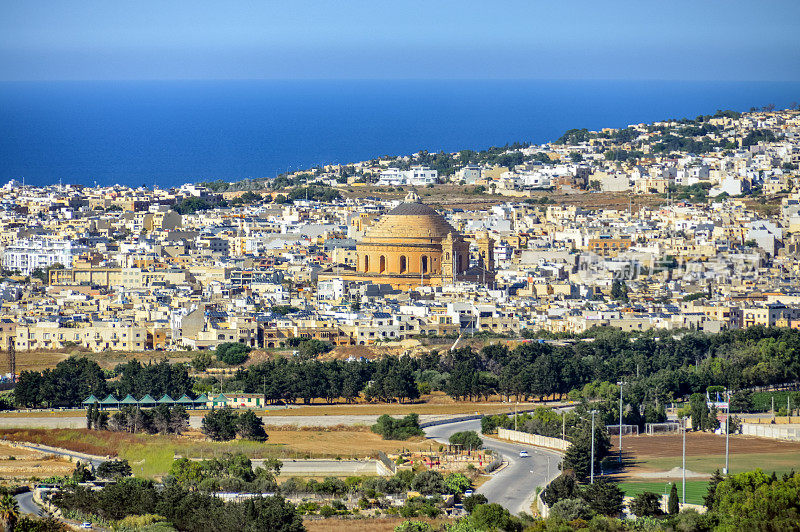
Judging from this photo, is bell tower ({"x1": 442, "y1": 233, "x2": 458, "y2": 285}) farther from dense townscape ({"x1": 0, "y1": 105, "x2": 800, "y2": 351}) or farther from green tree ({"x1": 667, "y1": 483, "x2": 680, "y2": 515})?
green tree ({"x1": 667, "y1": 483, "x2": 680, "y2": 515})

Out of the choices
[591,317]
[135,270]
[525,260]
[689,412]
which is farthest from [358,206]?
[689,412]

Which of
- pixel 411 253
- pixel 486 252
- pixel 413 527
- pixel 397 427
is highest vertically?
pixel 486 252

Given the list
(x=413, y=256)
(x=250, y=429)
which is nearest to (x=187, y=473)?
(x=250, y=429)

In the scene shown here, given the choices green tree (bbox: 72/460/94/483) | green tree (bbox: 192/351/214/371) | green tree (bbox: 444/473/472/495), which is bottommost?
green tree (bbox: 444/473/472/495)

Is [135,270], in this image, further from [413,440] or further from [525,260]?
[413,440]

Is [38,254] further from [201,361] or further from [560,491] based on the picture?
[560,491]

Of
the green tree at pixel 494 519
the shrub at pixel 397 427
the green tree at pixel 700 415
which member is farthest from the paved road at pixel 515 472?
the green tree at pixel 700 415

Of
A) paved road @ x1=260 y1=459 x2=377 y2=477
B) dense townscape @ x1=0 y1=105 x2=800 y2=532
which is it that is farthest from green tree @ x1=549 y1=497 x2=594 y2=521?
paved road @ x1=260 y1=459 x2=377 y2=477
